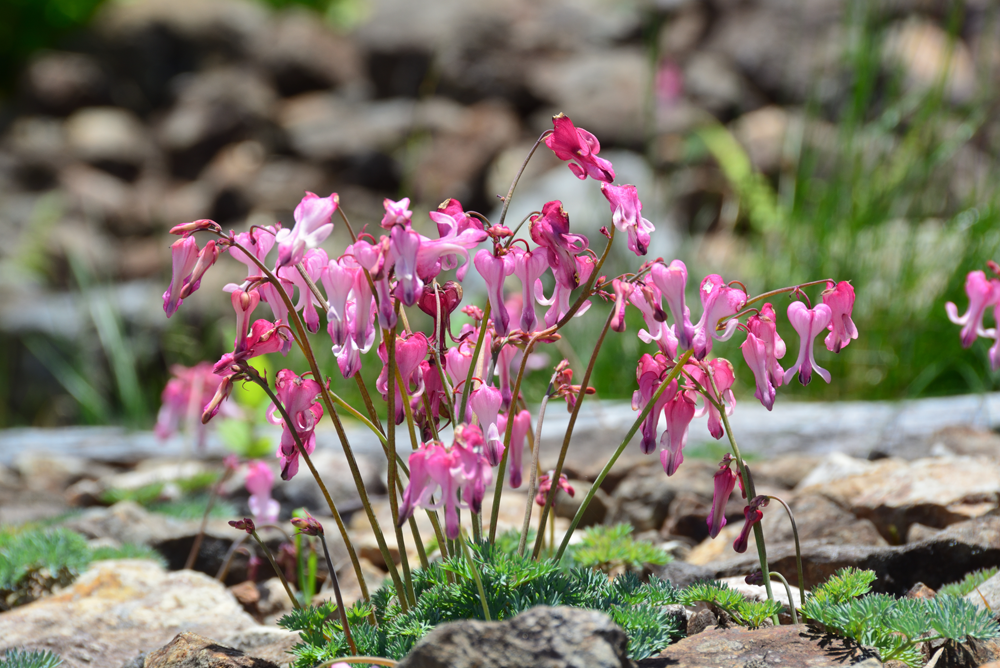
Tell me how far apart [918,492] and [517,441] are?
5.99 ft

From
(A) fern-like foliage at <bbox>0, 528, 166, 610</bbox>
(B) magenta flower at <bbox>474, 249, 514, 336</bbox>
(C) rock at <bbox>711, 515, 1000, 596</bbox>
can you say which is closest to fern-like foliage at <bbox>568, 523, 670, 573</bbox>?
(C) rock at <bbox>711, 515, 1000, 596</bbox>

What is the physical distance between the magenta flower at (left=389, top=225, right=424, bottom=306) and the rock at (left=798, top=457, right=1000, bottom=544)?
7.43ft

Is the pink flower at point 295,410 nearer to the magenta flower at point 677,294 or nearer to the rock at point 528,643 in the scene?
the rock at point 528,643

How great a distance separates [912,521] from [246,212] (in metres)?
15.1

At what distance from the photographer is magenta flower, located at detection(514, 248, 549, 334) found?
1.57 metres

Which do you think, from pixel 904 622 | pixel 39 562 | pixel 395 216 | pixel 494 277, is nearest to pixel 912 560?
pixel 904 622

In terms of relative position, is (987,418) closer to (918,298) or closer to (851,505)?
(918,298)

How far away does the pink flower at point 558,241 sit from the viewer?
60.8 inches

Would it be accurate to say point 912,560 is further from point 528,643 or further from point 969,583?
point 528,643

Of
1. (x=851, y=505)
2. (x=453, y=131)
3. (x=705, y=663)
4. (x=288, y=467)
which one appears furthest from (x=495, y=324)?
(x=453, y=131)

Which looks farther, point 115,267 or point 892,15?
point 115,267

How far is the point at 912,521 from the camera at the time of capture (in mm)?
2725

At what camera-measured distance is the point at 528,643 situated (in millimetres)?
1297

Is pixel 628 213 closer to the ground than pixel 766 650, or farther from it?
farther from it
